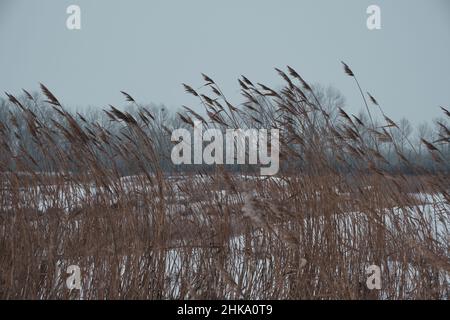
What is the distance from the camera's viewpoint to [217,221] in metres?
2.75

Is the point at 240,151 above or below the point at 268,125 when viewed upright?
below

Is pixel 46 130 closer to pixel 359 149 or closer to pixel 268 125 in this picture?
pixel 268 125

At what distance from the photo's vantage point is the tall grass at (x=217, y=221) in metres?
2.57

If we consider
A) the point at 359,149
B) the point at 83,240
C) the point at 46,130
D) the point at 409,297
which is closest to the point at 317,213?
the point at 359,149

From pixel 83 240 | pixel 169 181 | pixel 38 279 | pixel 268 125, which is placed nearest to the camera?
pixel 38 279

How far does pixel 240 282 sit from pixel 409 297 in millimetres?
981

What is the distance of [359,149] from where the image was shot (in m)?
2.92

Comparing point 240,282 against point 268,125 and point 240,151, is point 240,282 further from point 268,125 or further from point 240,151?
point 268,125

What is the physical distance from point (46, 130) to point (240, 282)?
1.68 m

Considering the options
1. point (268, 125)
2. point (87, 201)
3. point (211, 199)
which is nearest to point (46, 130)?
point (87, 201)

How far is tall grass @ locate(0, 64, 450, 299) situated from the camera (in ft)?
8.45
